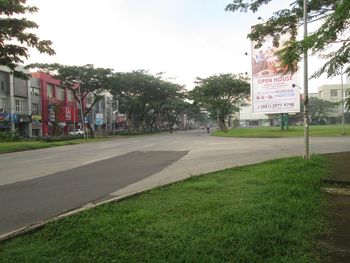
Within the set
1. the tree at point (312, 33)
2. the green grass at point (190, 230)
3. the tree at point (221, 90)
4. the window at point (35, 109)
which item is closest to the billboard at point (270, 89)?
the tree at point (221, 90)

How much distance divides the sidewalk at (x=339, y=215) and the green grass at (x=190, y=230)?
0.60 ft

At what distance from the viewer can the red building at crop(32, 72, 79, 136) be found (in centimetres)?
5922

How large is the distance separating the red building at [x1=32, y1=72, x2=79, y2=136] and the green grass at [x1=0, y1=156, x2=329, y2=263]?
5339 cm

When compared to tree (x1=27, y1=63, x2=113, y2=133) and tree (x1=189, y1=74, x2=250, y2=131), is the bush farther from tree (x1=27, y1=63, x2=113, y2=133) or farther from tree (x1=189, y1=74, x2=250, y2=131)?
tree (x1=189, y1=74, x2=250, y2=131)

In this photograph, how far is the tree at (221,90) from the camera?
5372 cm

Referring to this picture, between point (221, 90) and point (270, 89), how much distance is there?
18629 mm

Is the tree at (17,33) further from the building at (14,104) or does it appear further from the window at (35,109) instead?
the window at (35,109)

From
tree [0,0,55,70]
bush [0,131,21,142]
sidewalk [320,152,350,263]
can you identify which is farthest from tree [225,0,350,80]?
bush [0,131,21,142]

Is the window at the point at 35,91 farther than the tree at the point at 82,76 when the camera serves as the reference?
Yes

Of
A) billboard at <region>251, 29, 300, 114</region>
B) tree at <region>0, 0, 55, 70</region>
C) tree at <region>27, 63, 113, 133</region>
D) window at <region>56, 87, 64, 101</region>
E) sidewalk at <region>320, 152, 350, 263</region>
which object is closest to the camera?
sidewalk at <region>320, 152, 350, 263</region>

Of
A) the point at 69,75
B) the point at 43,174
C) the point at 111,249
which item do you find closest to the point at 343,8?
the point at 111,249

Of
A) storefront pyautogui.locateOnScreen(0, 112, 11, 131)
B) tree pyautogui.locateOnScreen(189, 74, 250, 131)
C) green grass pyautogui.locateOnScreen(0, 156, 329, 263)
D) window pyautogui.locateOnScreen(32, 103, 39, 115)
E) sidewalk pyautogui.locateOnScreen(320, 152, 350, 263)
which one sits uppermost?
tree pyautogui.locateOnScreen(189, 74, 250, 131)

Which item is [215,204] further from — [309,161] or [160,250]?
[309,161]

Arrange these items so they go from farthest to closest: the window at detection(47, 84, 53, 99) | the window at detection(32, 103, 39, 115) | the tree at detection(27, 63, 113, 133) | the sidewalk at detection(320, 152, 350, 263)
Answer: the window at detection(47, 84, 53, 99), the window at detection(32, 103, 39, 115), the tree at detection(27, 63, 113, 133), the sidewalk at detection(320, 152, 350, 263)
